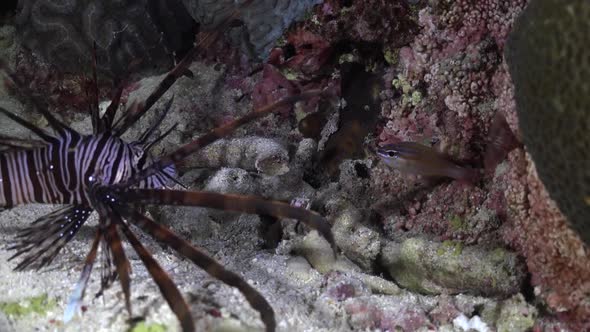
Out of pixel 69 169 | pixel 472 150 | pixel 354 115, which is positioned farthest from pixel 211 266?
pixel 354 115

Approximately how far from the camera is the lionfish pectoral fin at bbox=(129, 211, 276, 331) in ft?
6.46

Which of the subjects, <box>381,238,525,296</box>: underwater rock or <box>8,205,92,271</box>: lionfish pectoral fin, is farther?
<box>381,238,525,296</box>: underwater rock

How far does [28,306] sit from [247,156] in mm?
2119

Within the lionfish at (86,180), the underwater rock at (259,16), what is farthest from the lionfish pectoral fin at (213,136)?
the underwater rock at (259,16)

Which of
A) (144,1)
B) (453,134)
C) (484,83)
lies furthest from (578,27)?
(144,1)

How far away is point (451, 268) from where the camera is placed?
302cm

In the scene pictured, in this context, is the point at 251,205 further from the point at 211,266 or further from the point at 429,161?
the point at 429,161

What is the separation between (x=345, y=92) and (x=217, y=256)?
1748 mm

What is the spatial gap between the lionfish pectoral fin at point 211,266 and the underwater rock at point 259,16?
2.50 metres

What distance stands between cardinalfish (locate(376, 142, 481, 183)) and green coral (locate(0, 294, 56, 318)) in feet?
7.04

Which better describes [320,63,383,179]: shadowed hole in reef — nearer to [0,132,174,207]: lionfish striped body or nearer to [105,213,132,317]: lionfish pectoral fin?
[0,132,174,207]: lionfish striped body

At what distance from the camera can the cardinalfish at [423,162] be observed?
3188 mm

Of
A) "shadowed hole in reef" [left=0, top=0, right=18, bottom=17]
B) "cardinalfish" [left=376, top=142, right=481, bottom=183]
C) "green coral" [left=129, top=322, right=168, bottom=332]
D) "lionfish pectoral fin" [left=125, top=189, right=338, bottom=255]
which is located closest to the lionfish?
"lionfish pectoral fin" [left=125, top=189, right=338, bottom=255]

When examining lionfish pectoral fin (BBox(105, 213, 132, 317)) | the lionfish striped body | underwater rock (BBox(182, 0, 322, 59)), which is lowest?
lionfish pectoral fin (BBox(105, 213, 132, 317))
